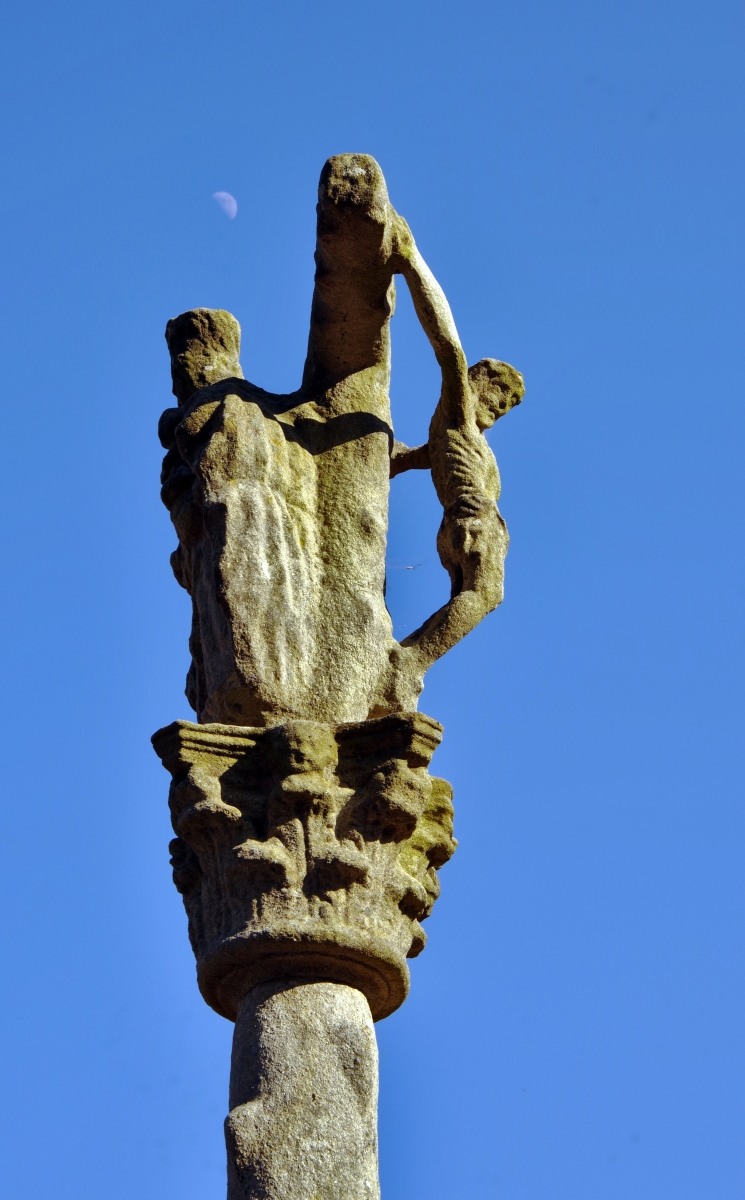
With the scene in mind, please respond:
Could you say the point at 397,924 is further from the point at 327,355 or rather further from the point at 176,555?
the point at 327,355

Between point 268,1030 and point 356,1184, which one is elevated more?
point 268,1030

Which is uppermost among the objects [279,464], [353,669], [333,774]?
[279,464]

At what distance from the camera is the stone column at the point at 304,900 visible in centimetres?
609

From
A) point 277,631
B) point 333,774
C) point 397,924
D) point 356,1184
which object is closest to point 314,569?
point 277,631

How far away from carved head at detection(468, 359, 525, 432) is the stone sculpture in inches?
0.4

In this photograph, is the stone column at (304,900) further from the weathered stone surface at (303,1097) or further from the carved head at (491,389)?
the carved head at (491,389)

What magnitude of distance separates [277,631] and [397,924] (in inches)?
48.1

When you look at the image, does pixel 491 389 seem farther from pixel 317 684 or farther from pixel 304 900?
pixel 304 900

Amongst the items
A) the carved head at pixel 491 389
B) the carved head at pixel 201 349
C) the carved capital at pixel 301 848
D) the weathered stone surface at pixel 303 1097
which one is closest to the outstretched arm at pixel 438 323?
the carved head at pixel 491 389

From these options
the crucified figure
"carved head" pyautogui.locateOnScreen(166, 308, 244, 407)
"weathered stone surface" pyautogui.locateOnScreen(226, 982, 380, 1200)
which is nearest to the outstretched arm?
the crucified figure

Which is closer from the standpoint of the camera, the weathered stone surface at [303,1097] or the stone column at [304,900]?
the weathered stone surface at [303,1097]

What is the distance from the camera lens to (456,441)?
7918mm

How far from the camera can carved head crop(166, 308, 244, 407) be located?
26.0 feet

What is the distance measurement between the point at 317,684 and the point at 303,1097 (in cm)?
163
